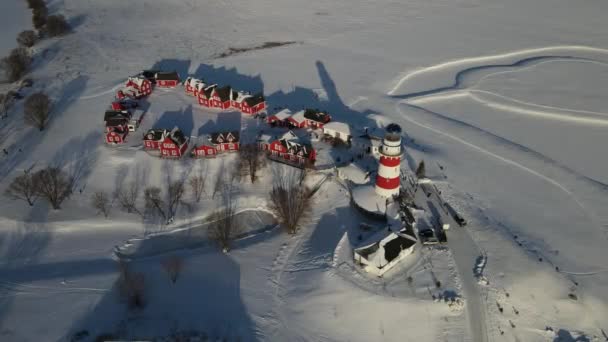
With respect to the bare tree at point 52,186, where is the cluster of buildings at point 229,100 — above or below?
above

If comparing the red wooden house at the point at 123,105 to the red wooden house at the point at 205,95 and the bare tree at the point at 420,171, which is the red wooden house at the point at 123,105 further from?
the bare tree at the point at 420,171

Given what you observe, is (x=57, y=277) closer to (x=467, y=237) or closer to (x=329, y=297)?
(x=329, y=297)

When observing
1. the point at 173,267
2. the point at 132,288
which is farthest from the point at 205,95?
the point at 132,288

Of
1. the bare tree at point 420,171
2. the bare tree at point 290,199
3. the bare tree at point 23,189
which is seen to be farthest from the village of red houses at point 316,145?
the bare tree at point 23,189

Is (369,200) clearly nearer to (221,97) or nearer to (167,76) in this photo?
(221,97)

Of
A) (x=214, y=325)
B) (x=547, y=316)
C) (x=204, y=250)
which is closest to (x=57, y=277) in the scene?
(x=204, y=250)

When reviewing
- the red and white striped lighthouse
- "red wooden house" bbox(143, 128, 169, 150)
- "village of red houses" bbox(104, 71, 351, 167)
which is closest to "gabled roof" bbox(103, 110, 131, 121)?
"village of red houses" bbox(104, 71, 351, 167)

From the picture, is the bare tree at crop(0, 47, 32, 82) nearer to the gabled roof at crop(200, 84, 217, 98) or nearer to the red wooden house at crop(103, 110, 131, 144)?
the red wooden house at crop(103, 110, 131, 144)
